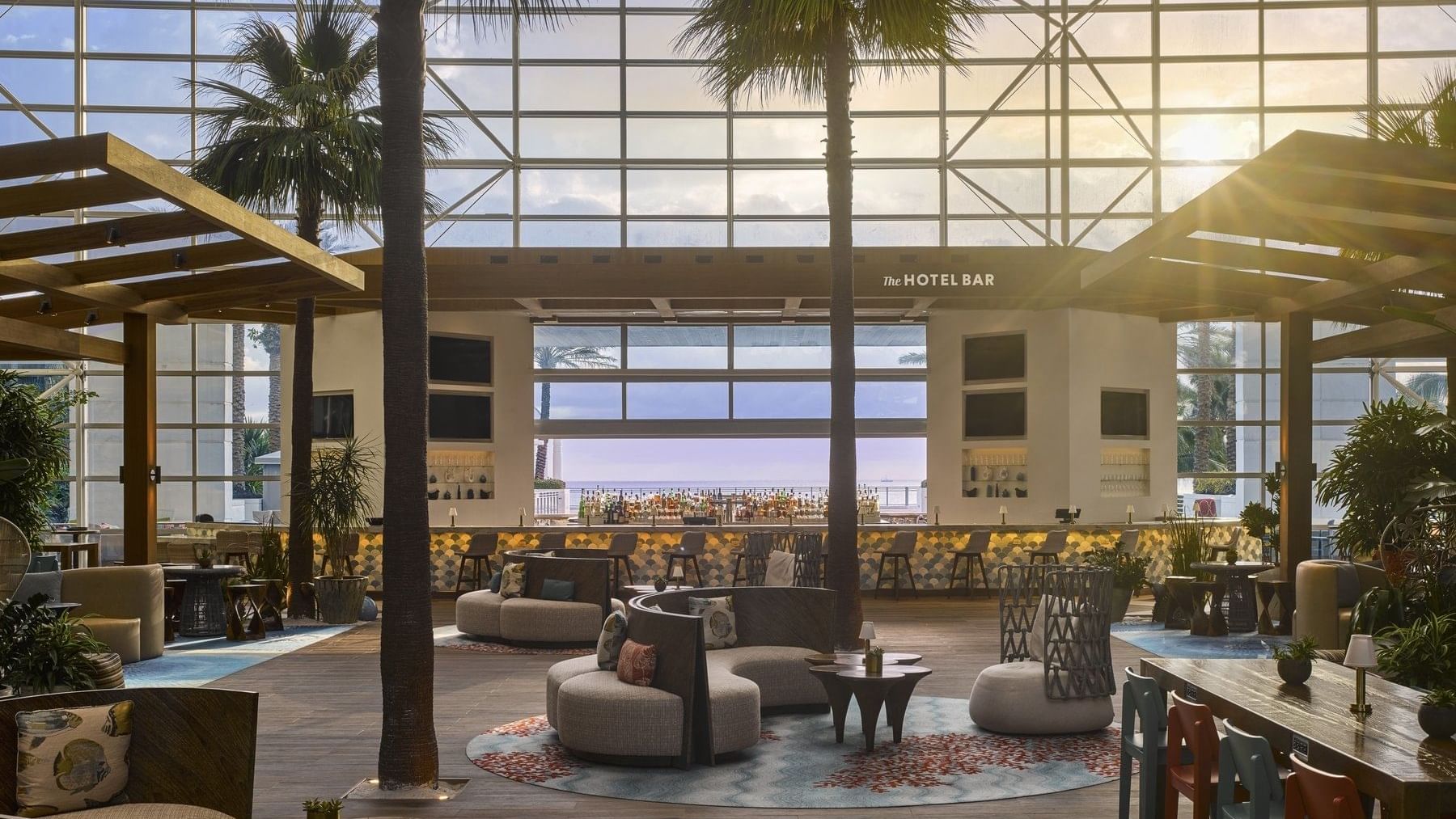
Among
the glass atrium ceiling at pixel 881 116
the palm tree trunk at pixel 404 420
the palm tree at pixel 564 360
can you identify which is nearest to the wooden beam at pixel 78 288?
the palm tree trunk at pixel 404 420

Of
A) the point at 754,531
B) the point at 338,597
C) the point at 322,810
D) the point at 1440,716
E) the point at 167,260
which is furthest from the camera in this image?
the point at 754,531

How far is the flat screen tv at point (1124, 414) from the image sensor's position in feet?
54.2

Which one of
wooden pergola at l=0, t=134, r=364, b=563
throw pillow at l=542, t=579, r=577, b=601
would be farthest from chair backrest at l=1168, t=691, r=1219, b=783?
throw pillow at l=542, t=579, r=577, b=601

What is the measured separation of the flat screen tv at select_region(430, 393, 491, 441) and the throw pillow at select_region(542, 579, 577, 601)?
5.05 meters

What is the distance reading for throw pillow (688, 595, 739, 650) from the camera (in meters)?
8.56

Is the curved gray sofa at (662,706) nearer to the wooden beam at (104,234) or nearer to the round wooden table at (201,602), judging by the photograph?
the wooden beam at (104,234)

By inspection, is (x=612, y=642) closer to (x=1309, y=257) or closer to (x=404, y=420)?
(x=404, y=420)

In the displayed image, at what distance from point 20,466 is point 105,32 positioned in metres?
14.1

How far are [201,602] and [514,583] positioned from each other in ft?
11.1

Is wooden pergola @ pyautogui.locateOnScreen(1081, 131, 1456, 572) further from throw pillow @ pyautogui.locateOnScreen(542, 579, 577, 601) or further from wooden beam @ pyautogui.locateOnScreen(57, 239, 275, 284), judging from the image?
wooden beam @ pyautogui.locateOnScreen(57, 239, 275, 284)

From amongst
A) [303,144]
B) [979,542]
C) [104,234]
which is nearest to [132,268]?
[104,234]

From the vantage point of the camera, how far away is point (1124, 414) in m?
16.7

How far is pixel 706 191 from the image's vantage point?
59.1 feet

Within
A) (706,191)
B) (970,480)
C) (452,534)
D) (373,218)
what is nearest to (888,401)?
(970,480)
